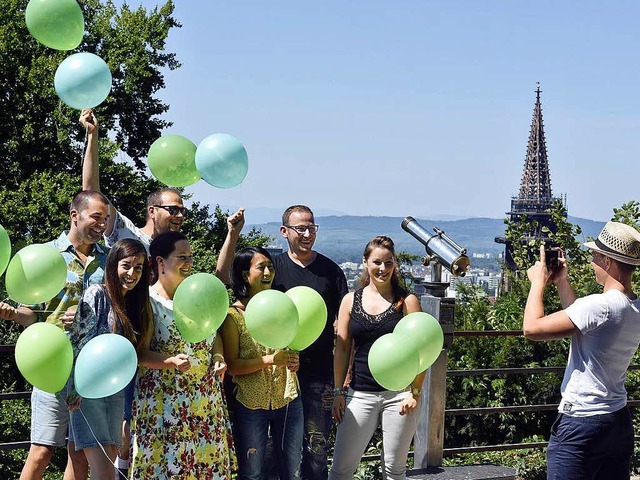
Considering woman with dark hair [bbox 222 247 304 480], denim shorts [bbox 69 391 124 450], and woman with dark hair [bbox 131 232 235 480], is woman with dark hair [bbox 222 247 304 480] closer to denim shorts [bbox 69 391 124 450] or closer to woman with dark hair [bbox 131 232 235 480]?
woman with dark hair [bbox 131 232 235 480]

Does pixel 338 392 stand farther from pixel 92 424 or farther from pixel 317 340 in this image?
pixel 92 424

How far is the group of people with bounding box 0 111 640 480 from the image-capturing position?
340 centimetres

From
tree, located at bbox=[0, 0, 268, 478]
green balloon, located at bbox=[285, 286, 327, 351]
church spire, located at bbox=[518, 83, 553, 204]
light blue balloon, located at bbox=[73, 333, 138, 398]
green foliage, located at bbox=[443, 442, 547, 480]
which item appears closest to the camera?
light blue balloon, located at bbox=[73, 333, 138, 398]

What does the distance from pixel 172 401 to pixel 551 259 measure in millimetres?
1729

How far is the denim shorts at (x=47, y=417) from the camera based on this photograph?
362 cm

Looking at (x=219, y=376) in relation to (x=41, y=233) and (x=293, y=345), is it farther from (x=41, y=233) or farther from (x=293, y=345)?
(x=41, y=233)

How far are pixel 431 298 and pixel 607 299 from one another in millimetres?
1534

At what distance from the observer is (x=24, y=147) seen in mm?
25688

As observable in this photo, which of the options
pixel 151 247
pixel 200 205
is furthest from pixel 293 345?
pixel 200 205

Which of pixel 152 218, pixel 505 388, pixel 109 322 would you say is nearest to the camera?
pixel 109 322

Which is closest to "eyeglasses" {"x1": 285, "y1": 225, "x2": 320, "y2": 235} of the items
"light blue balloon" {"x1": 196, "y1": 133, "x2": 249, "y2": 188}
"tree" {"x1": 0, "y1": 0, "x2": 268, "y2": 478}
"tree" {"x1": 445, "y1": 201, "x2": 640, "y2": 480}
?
"light blue balloon" {"x1": 196, "y1": 133, "x2": 249, "y2": 188}

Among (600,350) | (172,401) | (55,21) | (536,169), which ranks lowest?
(172,401)

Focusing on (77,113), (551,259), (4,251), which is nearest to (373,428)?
(551,259)

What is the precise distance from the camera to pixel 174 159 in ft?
13.4
